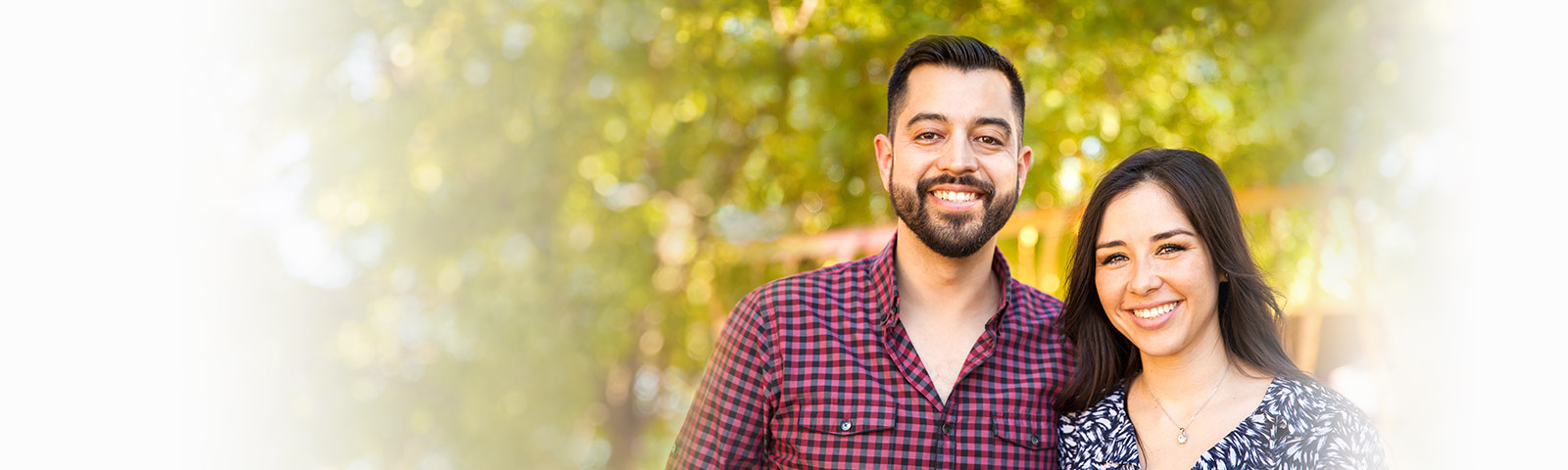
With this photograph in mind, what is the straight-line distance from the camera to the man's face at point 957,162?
1.95 m

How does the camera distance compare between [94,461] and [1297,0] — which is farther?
[94,461]

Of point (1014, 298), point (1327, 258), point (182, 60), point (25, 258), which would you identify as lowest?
point (1014, 298)

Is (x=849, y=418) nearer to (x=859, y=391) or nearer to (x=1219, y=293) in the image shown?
(x=859, y=391)

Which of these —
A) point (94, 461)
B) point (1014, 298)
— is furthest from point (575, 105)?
point (1014, 298)

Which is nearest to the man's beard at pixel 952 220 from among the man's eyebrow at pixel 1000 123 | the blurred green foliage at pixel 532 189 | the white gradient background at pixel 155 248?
the man's eyebrow at pixel 1000 123

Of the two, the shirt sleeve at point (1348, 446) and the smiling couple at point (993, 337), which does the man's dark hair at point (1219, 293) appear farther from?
the shirt sleeve at point (1348, 446)

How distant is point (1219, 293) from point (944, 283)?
0.50m

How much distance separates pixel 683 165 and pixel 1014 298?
Result: 147 inches

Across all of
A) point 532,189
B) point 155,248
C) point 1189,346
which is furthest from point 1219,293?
point 155,248

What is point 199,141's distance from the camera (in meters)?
4.79

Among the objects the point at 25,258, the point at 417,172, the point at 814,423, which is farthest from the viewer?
the point at 417,172

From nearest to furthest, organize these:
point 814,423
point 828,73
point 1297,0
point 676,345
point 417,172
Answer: point 814,423 → point 1297,0 → point 828,73 → point 417,172 → point 676,345

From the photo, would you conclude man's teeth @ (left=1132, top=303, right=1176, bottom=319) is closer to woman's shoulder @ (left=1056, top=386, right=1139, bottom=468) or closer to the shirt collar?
woman's shoulder @ (left=1056, top=386, right=1139, bottom=468)

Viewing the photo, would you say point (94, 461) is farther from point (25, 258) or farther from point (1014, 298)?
point (1014, 298)
